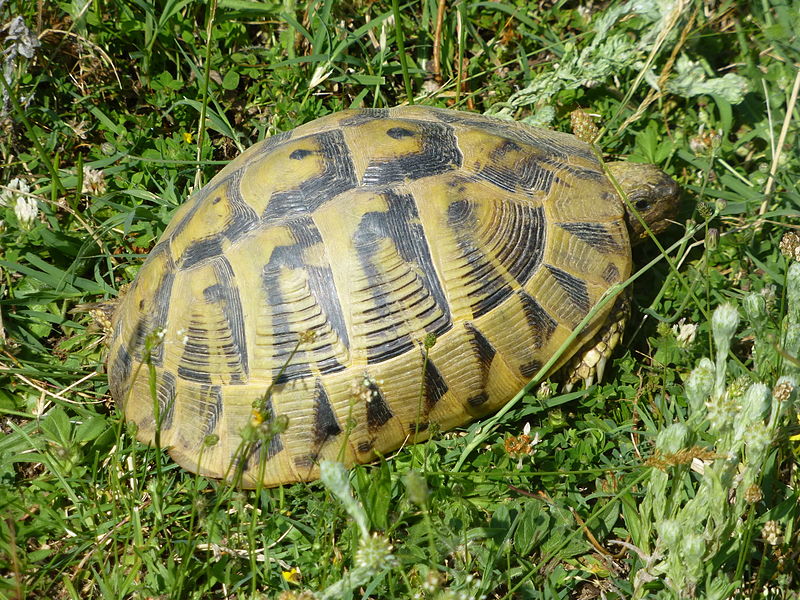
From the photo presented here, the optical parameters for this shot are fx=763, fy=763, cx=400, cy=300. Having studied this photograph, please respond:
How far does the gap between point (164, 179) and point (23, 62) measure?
3.32ft

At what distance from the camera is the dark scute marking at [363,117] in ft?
11.4

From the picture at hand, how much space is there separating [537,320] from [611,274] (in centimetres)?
43

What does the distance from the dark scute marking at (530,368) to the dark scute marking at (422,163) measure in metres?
0.90

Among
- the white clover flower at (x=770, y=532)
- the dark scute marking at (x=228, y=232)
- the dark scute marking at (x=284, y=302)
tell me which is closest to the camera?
the white clover flower at (x=770, y=532)

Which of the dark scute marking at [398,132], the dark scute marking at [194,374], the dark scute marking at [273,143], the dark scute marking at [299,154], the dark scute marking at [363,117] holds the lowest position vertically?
the dark scute marking at [194,374]

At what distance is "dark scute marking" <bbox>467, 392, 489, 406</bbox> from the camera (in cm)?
324

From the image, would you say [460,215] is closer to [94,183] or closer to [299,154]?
[299,154]

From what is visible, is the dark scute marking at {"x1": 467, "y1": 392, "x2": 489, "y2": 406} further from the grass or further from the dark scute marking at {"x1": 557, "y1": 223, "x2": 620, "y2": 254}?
the dark scute marking at {"x1": 557, "y1": 223, "x2": 620, "y2": 254}

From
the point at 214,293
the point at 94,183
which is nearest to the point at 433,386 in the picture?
the point at 214,293

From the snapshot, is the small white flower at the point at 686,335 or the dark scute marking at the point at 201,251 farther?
the small white flower at the point at 686,335

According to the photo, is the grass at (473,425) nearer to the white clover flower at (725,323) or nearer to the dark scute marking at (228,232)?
the white clover flower at (725,323)

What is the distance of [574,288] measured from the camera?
10.9 ft

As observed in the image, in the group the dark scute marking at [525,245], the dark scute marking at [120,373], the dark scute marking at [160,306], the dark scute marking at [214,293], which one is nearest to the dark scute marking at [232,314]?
the dark scute marking at [214,293]

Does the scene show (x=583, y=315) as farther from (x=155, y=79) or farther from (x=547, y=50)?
(x=155, y=79)
